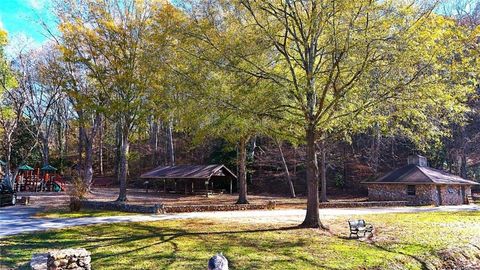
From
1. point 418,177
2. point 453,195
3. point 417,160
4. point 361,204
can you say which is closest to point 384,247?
point 361,204

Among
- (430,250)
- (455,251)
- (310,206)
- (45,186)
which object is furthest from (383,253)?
(45,186)

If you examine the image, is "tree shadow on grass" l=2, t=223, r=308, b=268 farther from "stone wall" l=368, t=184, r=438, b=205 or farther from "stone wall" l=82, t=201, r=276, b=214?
"stone wall" l=368, t=184, r=438, b=205

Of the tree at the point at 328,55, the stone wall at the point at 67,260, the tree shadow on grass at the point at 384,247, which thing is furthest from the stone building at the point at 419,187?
the stone wall at the point at 67,260

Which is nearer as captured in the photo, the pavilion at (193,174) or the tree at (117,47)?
the tree at (117,47)

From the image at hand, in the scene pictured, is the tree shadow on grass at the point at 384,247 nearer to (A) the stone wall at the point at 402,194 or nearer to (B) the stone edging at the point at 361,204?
(B) the stone edging at the point at 361,204

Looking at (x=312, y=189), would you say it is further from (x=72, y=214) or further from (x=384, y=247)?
(x=72, y=214)

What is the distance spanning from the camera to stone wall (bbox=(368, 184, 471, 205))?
2733cm

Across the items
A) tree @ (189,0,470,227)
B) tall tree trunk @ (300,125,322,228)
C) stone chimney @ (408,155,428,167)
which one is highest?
tree @ (189,0,470,227)

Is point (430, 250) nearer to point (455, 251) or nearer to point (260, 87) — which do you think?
point (455, 251)

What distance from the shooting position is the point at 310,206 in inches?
571

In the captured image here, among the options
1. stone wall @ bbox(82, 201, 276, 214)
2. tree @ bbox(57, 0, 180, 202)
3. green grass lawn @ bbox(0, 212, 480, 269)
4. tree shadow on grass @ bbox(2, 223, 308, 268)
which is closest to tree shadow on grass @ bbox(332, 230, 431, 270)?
green grass lawn @ bbox(0, 212, 480, 269)

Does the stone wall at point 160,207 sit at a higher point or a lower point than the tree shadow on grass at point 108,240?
higher

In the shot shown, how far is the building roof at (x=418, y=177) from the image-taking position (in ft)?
89.6

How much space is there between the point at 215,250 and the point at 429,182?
21347 mm
